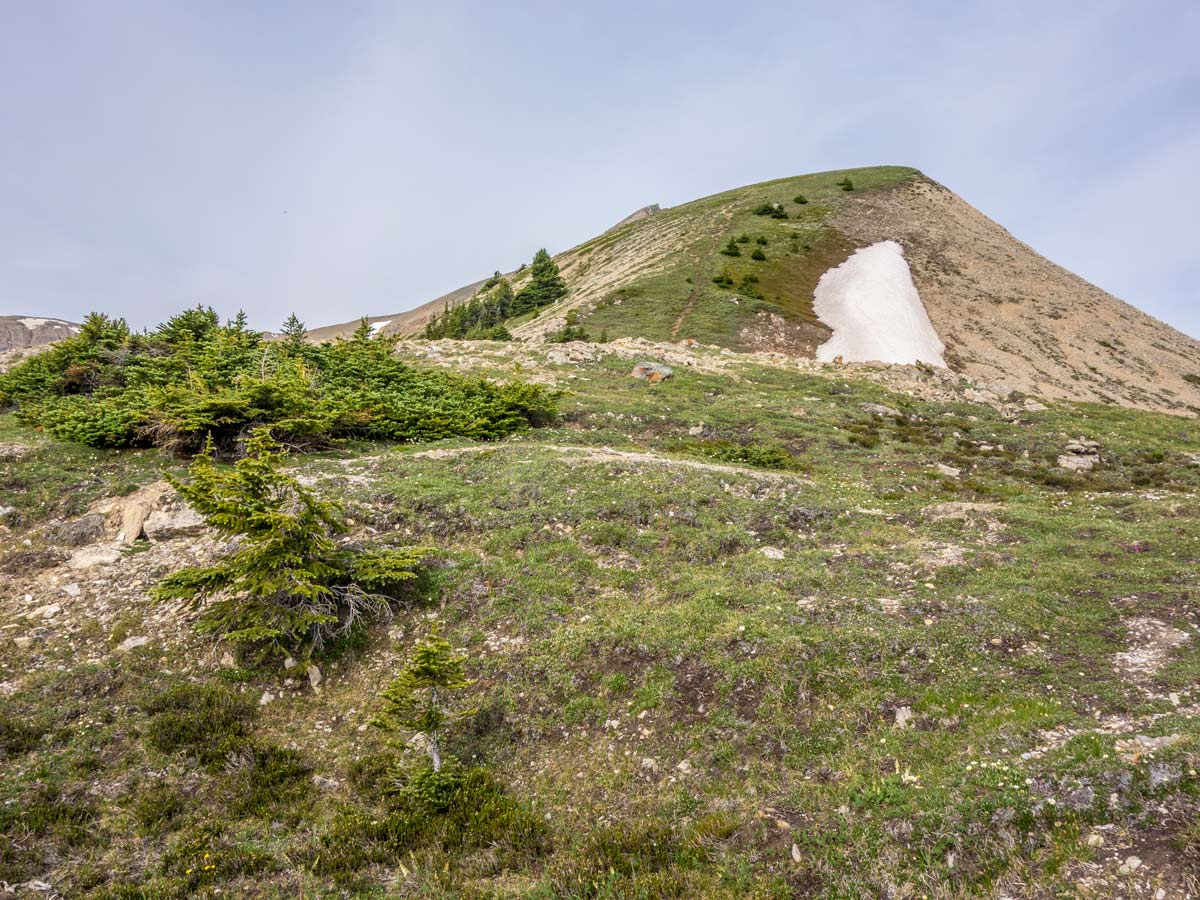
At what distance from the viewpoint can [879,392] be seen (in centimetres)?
3080

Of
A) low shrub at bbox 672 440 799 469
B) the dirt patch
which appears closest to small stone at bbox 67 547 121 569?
low shrub at bbox 672 440 799 469

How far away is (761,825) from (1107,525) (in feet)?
43.4

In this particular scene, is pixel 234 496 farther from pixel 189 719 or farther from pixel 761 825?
pixel 761 825

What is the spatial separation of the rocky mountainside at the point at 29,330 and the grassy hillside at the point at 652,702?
5563 centimetres

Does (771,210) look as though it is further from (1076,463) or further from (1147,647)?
(1147,647)

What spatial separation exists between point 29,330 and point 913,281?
84236 millimetres

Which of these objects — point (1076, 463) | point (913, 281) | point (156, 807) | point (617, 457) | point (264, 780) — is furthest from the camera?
point (913, 281)

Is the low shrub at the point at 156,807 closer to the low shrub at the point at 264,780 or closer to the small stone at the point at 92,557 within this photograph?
the low shrub at the point at 264,780

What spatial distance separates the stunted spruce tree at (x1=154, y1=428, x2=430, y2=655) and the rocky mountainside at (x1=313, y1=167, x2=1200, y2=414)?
3436cm

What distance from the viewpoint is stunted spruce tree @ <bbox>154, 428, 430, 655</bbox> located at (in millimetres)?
9875

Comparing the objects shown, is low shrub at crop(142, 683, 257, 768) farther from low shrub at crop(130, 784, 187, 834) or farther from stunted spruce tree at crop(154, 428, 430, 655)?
stunted spruce tree at crop(154, 428, 430, 655)

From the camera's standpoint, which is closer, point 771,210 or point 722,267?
point 722,267

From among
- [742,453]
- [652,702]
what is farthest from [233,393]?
[742,453]

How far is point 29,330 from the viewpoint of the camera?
192ft
